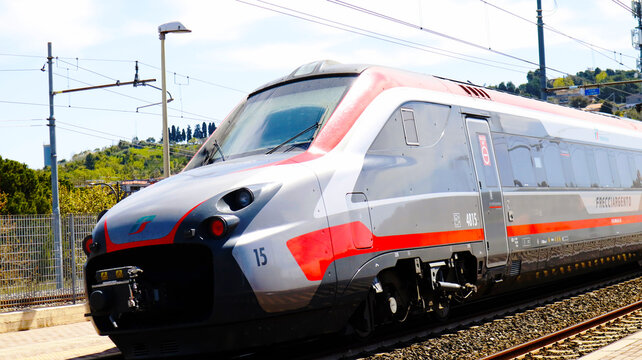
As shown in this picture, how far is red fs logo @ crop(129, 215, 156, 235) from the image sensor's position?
6480mm

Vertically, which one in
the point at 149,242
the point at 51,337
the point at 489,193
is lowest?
the point at 51,337

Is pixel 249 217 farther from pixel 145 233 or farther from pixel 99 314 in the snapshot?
pixel 99 314

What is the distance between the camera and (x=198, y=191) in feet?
21.6

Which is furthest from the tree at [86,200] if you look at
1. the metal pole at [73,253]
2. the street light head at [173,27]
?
the metal pole at [73,253]

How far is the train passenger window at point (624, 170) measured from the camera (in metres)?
14.8

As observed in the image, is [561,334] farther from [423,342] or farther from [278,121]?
[278,121]

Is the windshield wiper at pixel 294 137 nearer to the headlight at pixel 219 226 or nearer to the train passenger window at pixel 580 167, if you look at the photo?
the headlight at pixel 219 226

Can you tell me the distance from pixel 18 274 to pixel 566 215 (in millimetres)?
9650

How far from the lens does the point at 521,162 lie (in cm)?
1058

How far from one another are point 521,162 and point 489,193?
1.39m

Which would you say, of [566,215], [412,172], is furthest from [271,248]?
[566,215]

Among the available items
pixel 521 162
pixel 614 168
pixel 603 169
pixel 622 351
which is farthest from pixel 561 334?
pixel 614 168

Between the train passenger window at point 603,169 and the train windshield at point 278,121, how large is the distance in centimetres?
736

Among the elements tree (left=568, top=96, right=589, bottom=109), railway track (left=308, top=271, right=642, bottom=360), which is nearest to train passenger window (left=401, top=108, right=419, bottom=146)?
railway track (left=308, top=271, right=642, bottom=360)
